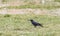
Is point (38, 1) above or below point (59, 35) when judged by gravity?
below

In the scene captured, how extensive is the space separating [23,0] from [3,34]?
20.9 metres

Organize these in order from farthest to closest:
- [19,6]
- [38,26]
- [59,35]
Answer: [19,6] → [38,26] → [59,35]

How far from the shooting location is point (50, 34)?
9.76m

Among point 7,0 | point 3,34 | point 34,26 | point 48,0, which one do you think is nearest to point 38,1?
point 48,0

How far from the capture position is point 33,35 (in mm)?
9719

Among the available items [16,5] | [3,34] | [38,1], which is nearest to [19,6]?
[16,5]

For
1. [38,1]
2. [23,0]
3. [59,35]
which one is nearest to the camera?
[59,35]

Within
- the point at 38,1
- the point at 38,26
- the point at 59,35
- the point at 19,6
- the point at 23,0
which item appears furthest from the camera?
the point at 23,0

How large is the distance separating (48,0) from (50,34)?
20.7 meters

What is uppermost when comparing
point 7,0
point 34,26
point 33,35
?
point 33,35

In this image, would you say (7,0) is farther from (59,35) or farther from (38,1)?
(59,35)

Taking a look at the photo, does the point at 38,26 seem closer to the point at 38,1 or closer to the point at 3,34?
the point at 3,34

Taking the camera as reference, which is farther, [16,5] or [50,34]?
[16,5]

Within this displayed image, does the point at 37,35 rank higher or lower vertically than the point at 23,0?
higher
